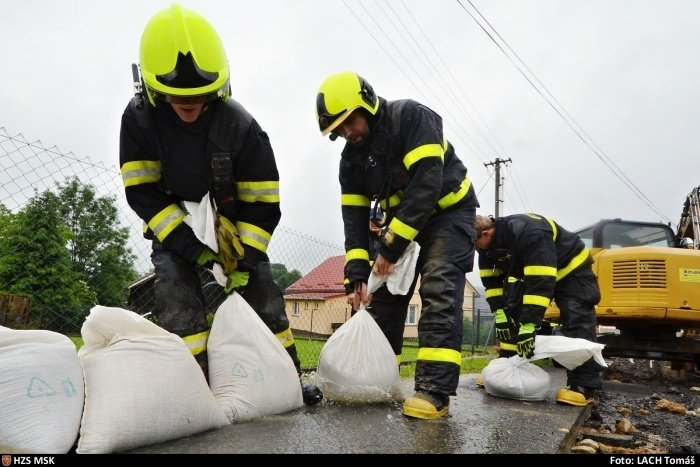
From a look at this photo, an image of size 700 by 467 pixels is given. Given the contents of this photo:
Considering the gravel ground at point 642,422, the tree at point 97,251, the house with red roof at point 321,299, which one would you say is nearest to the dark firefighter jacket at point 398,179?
the gravel ground at point 642,422

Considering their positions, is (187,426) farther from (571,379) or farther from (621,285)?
(621,285)

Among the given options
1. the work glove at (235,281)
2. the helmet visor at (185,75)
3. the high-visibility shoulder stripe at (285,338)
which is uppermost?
the helmet visor at (185,75)

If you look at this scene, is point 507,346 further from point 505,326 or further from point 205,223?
point 205,223

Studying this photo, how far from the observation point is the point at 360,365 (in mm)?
2549

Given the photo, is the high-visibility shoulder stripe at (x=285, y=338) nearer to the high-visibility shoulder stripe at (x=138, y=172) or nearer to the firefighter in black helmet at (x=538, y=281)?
the high-visibility shoulder stripe at (x=138, y=172)

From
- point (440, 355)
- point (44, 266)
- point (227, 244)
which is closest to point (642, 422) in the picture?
point (440, 355)

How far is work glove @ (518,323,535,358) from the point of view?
3268 millimetres

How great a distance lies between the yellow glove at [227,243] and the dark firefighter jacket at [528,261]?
204 centimetres

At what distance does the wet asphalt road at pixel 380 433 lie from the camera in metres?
1.72

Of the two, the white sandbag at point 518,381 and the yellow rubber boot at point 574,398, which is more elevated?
the white sandbag at point 518,381

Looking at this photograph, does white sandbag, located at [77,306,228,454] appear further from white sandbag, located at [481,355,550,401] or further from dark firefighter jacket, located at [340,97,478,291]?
white sandbag, located at [481,355,550,401]

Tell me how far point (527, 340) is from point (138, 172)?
2565 millimetres

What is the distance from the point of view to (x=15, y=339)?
5.28 ft
